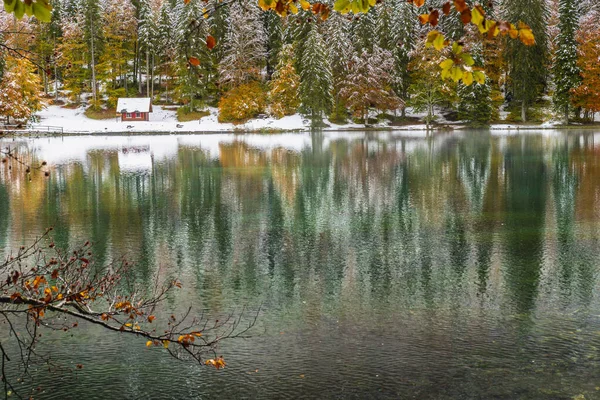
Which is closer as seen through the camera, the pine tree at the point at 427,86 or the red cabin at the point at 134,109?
the pine tree at the point at 427,86

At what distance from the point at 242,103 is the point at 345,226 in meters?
61.8

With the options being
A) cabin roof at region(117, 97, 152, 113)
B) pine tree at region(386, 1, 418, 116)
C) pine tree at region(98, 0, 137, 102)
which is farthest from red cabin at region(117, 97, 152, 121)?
pine tree at region(386, 1, 418, 116)

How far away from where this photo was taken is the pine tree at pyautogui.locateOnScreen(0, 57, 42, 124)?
70.4 meters

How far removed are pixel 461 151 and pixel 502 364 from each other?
34.7 metres

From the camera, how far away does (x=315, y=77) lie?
7262 centimetres

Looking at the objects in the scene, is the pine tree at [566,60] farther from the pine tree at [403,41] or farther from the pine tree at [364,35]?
the pine tree at [364,35]

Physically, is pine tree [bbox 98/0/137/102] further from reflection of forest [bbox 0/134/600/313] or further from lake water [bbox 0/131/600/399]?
lake water [bbox 0/131/600/399]

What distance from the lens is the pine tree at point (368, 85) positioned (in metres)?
74.2

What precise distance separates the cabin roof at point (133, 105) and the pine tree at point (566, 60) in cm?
5002

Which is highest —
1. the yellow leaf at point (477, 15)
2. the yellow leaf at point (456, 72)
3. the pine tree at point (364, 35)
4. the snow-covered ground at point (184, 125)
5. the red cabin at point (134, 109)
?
the pine tree at point (364, 35)

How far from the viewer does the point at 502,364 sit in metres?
7.92

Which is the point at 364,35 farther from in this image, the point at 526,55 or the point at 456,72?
the point at 456,72

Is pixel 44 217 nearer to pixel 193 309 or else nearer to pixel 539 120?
pixel 193 309

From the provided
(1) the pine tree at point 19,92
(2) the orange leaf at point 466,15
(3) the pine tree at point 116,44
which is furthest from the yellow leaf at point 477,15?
(3) the pine tree at point 116,44
